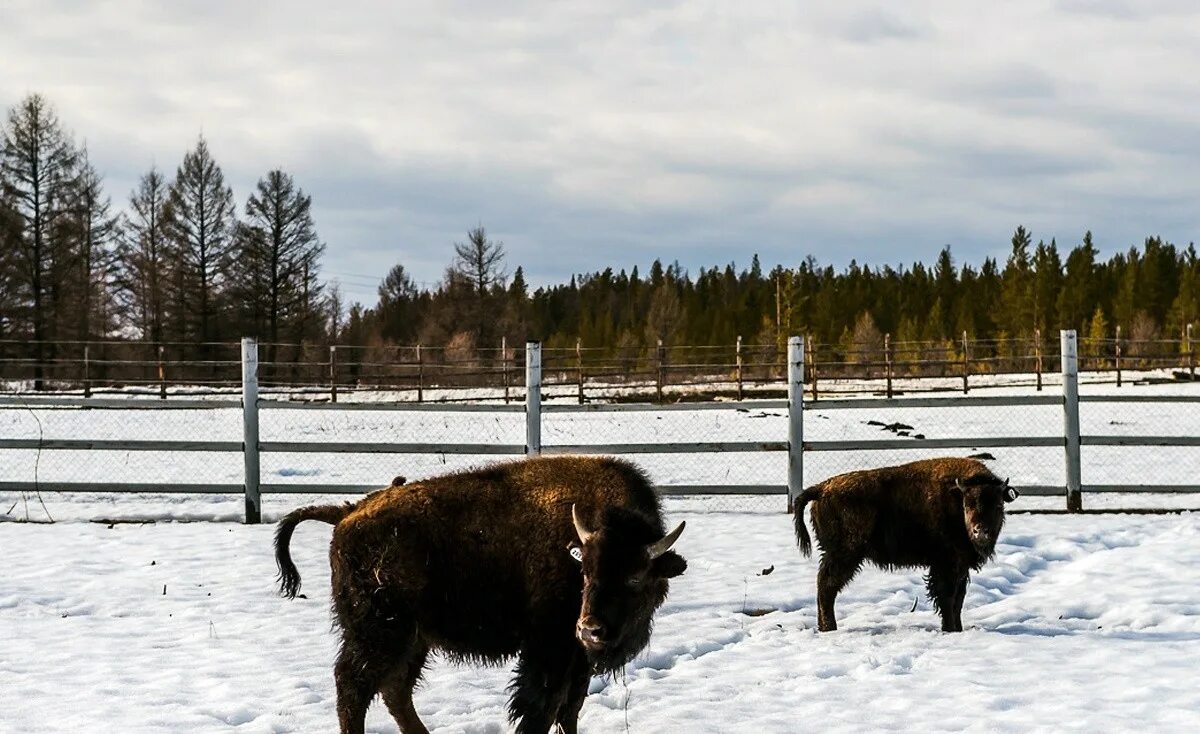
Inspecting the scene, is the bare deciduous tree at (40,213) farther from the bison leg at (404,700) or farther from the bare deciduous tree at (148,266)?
the bison leg at (404,700)

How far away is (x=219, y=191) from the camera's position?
42031mm

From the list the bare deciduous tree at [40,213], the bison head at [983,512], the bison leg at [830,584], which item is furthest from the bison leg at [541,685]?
the bare deciduous tree at [40,213]

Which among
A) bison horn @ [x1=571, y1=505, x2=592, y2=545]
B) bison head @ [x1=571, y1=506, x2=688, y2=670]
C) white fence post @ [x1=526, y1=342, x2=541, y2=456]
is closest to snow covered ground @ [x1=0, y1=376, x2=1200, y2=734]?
bison head @ [x1=571, y1=506, x2=688, y2=670]

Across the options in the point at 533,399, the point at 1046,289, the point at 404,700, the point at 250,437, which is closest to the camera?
the point at 404,700

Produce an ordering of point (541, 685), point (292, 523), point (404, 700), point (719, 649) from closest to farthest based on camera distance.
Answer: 1. point (541, 685)
2. point (404, 700)
3. point (292, 523)
4. point (719, 649)

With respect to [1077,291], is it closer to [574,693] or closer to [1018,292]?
[1018,292]

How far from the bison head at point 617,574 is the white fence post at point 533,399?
21.1 ft

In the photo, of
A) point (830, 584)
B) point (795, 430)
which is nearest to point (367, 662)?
point (830, 584)

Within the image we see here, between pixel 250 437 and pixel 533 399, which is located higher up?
pixel 533 399

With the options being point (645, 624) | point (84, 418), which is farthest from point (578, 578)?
point (84, 418)

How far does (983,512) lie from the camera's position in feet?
22.4

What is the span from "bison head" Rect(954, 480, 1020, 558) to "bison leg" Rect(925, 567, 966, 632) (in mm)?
261

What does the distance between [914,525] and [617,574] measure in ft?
11.5

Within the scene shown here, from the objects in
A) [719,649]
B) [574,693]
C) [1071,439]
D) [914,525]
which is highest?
[1071,439]
